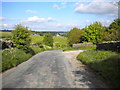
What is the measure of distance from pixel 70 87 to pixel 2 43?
1441 cm

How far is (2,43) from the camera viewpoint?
19.5m

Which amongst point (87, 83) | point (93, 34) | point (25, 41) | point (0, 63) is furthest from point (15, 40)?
point (93, 34)

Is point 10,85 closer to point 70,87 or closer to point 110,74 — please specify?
point 70,87

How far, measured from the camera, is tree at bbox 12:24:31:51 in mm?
20478

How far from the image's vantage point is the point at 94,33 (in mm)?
45062

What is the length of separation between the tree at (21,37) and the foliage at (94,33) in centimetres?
2671

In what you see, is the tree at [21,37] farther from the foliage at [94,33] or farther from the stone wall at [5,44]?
the foliage at [94,33]

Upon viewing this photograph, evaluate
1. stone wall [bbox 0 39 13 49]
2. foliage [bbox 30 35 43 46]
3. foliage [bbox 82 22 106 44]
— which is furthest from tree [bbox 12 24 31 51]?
foliage [bbox 82 22 106 44]

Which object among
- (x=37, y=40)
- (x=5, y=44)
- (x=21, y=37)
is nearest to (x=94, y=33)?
(x=21, y=37)

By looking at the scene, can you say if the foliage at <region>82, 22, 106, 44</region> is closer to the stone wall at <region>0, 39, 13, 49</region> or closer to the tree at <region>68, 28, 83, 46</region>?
the tree at <region>68, 28, 83, 46</region>

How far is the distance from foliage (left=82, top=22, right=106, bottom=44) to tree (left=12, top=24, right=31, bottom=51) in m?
26.7

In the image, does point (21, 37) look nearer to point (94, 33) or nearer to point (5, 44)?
point (5, 44)

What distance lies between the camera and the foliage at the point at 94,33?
44906 millimetres

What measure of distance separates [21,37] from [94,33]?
28287 mm
